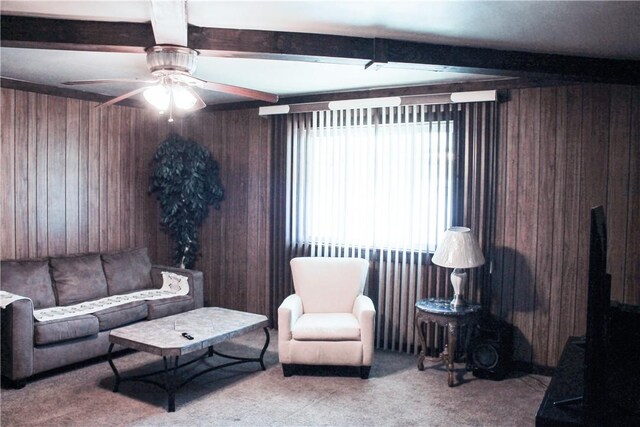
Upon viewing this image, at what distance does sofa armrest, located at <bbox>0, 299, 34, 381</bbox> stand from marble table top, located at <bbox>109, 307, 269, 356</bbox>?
25.1 inches

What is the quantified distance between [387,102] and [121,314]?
2.92m

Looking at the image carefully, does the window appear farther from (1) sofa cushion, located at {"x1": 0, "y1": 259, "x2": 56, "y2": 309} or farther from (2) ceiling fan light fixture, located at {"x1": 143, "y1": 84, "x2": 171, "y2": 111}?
(1) sofa cushion, located at {"x1": 0, "y1": 259, "x2": 56, "y2": 309}

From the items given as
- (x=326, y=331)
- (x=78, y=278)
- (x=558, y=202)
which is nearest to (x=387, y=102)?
(x=558, y=202)

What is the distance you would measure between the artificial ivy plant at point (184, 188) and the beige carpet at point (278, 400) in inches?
66.1

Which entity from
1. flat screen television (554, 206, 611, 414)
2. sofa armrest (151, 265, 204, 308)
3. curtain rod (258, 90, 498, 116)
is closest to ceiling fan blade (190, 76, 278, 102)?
curtain rod (258, 90, 498, 116)

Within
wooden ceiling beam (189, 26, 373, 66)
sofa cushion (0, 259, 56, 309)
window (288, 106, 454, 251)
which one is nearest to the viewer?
wooden ceiling beam (189, 26, 373, 66)

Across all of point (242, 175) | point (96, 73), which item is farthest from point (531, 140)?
point (96, 73)

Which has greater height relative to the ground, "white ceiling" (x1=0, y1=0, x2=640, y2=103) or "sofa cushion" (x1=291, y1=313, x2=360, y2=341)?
"white ceiling" (x1=0, y1=0, x2=640, y2=103)

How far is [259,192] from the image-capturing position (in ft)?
18.5

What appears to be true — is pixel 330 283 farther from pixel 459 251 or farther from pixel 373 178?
pixel 459 251

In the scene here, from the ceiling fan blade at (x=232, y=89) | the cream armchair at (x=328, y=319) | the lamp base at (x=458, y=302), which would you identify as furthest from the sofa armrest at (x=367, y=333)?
the ceiling fan blade at (x=232, y=89)

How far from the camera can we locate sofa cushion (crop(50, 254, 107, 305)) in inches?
180

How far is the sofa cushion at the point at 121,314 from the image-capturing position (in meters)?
4.29

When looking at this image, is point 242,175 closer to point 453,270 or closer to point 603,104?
point 453,270
